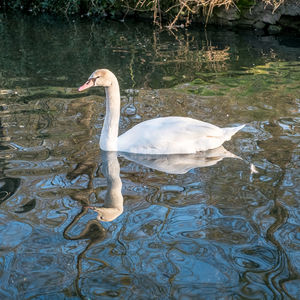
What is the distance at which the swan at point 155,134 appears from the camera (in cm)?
565

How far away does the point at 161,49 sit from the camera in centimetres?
1245

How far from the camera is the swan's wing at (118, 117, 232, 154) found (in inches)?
223

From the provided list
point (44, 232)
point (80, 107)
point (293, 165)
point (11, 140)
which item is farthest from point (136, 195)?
point (80, 107)

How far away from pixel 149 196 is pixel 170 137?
107cm

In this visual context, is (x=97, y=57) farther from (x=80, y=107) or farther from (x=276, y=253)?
(x=276, y=253)

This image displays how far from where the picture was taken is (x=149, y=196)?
482 cm

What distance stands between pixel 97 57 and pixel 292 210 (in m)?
7.98

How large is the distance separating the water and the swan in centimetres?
18

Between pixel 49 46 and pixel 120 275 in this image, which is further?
pixel 49 46

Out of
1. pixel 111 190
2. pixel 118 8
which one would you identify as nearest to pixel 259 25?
pixel 118 8

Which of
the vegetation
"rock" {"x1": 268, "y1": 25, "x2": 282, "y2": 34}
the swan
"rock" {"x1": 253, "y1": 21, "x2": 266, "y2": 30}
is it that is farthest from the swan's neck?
"rock" {"x1": 253, "y1": 21, "x2": 266, "y2": 30}

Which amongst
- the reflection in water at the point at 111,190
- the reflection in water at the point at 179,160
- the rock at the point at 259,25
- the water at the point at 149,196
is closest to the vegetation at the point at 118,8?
the rock at the point at 259,25

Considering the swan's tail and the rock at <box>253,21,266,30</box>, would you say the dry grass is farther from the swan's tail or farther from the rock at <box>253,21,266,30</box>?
the swan's tail

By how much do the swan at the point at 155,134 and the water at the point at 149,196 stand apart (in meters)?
0.18
